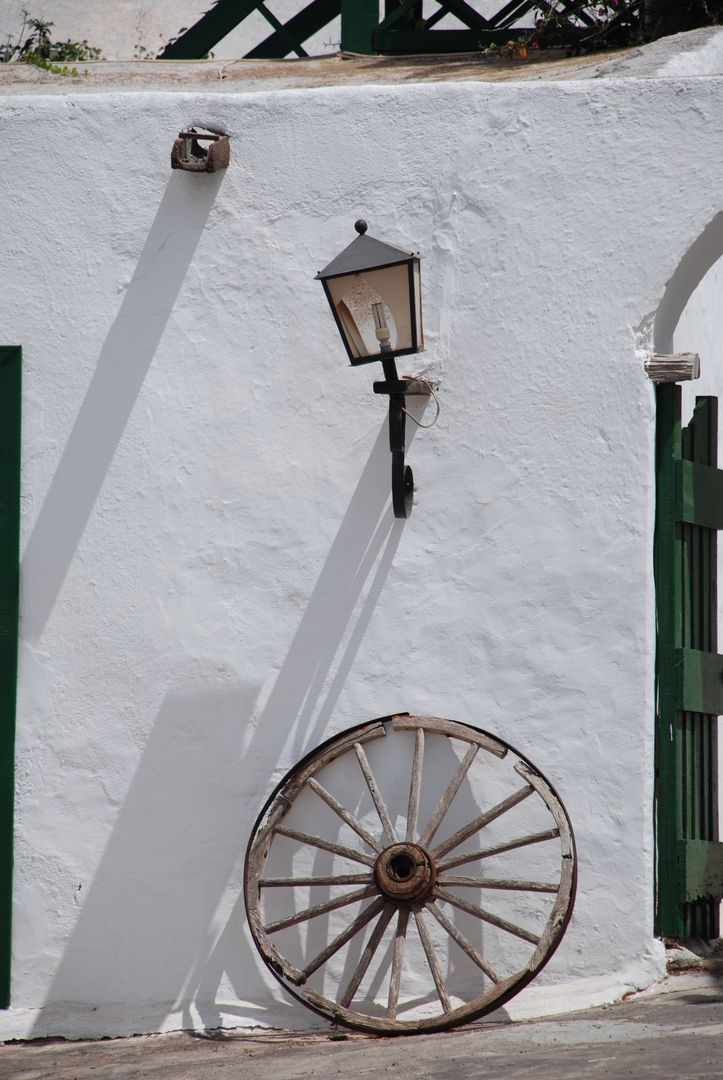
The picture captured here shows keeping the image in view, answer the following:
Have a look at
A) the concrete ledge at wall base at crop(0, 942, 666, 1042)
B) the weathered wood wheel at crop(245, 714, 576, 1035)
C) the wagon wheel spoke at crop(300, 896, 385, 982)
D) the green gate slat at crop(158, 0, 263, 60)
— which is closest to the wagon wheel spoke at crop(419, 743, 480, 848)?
the weathered wood wheel at crop(245, 714, 576, 1035)

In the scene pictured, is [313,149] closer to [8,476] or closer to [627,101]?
[627,101]

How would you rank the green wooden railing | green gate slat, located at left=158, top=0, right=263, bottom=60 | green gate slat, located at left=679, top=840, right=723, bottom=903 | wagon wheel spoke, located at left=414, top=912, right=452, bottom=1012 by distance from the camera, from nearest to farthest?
wagon wheel spoke, located at left=414, top=912, right=452, bottom=1012 < green gate slat, located at left=679, top=840, right=723, bottom=903 < the green wooden railing < green gate slat, located at left=158, top=0, right=263, bottom=60

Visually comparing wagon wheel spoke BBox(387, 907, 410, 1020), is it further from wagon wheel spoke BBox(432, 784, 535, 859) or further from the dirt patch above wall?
the dirt patch above wall

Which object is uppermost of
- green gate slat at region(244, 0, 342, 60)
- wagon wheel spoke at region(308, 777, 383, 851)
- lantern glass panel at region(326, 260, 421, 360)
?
green gate slat at region(244, 0, 342, 60)

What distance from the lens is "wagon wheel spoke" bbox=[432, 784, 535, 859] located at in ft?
13.3

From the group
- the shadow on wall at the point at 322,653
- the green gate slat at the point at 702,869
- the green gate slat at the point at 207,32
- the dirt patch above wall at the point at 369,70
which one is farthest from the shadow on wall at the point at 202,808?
the green gate slat at the point at 207,32

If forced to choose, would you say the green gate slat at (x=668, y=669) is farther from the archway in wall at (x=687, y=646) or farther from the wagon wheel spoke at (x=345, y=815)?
the wagon wheel spoke at (x=345, y=815)

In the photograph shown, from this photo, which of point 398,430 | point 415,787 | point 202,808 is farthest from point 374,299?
point 202,808

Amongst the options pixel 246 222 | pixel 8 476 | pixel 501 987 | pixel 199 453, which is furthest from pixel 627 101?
pixel 501 987

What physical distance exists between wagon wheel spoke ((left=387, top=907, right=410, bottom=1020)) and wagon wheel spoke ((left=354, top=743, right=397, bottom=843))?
0.24 m

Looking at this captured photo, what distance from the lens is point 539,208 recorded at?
4.34m

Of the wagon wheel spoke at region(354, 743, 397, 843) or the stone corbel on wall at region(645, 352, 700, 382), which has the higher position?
the stone corbel on wall at region(645, 352, 700, 382)

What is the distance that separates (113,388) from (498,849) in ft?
6.70

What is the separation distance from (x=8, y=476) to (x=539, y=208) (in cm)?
205
